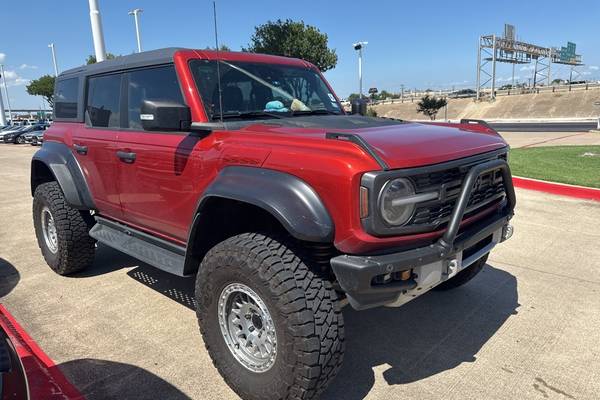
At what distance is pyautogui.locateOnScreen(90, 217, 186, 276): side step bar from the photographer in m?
3.16

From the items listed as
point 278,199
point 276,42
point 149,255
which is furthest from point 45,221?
point 276,42

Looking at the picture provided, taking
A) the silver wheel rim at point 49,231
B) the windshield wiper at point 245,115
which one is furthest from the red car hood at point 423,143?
the silver wheel rim at point 49,231

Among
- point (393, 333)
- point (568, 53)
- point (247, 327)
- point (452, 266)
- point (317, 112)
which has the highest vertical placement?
point (568, 53)

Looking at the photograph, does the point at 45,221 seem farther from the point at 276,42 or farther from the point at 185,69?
the point at 276,42

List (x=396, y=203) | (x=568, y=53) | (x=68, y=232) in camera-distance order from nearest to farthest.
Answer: (x=396, y=203)
(x=68, y=232)
(x=568, y=53)

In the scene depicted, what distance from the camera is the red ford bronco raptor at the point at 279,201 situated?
7.31 feet

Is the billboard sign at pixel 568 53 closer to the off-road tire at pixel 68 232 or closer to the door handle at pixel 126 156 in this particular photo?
the off-road tire at pixel 68 232

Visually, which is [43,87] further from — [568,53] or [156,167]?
[568,53]

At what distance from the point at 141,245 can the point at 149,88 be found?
47.3 inches

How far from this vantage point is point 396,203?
2.20 m

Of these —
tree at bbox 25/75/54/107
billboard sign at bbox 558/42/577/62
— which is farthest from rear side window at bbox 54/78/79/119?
billboard sign at bbox 558/42/577/62

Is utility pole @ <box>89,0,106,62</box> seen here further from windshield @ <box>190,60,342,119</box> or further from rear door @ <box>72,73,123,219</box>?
windshield @ <box>190,60,342,119</box>

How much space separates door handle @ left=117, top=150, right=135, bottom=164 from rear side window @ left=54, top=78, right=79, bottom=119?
124 centimetres

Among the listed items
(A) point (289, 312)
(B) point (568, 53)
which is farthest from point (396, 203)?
(B) point (568, 53)
